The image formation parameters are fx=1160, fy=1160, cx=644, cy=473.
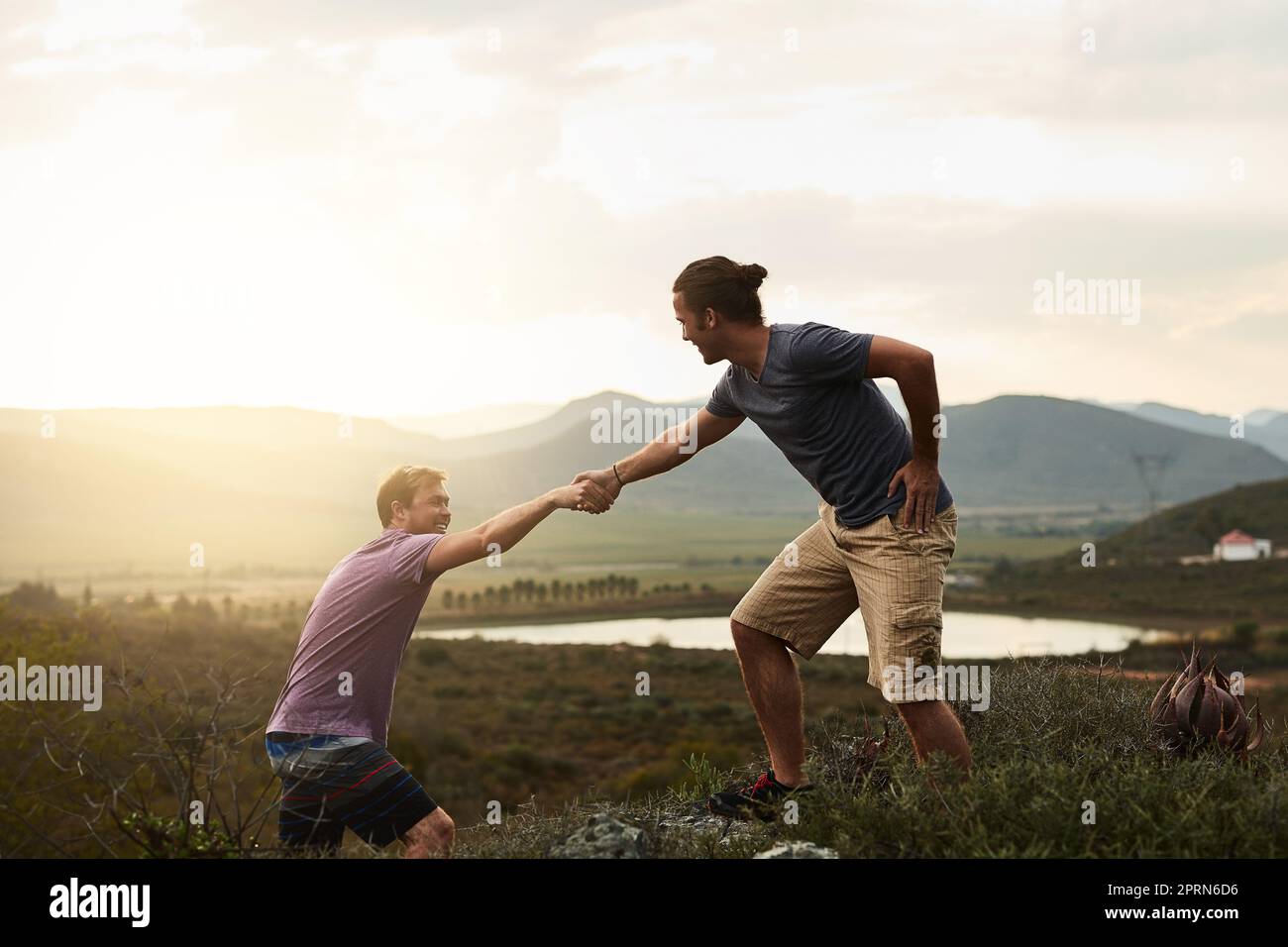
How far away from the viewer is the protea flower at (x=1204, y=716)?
6035mm

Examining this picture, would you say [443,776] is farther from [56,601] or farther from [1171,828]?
[1171,828]

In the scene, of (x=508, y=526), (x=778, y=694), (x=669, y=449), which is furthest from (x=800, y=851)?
(x=669, y=449)

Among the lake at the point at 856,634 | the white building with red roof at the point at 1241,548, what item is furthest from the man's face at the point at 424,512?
the white building with red roof at the point at 1241,548

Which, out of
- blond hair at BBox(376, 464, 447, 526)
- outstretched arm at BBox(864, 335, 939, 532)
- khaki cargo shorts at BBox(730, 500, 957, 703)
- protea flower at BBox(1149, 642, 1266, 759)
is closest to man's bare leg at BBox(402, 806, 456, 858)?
blond hair at BBox(376, 464, 447, 526)

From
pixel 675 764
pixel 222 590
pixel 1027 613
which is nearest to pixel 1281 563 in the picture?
pixel 1027 613

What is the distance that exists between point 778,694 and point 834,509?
0.94m

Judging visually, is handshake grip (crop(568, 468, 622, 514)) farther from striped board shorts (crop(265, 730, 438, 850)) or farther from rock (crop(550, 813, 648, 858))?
A: striped board shorts (crop(265, 730, 438, 850))

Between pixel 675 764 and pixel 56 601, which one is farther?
pixel 56 601

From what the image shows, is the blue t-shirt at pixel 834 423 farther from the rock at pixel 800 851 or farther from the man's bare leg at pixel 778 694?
the rock at pixel 800 851

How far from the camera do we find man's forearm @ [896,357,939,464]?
15.7 feet

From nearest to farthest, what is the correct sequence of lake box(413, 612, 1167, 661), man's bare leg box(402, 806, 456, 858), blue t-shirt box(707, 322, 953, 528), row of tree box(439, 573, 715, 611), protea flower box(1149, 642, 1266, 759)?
man's bare leg box(402, 806, 456, 858)
blue t-shirt box(707, 322, 953, 528)
protea flower box(1149, 642, 1266, 759)
lake box(413, 612, 1167, 661)
row of tree box(439, 573, 715, 611)

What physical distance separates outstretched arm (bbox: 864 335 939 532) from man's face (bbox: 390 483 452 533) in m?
1.88
